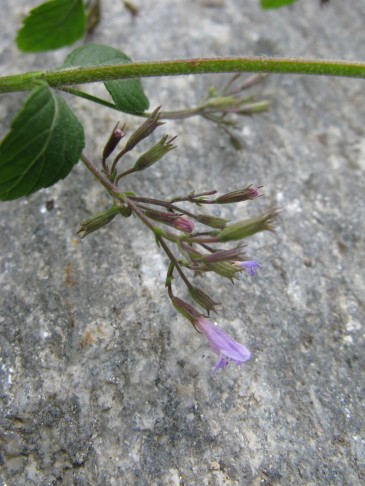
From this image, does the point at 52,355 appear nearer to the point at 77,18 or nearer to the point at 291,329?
the point at 291,329

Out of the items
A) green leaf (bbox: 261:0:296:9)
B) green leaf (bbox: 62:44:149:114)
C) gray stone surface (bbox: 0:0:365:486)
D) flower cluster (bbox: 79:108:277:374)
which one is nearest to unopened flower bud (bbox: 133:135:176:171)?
flower cluster (bbox: 79:108:277:374)

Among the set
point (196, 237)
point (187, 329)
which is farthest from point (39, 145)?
point (187, 329)

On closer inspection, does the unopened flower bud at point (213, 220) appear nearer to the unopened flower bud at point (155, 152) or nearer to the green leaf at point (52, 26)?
the unopened flower bud at point (155, 152)

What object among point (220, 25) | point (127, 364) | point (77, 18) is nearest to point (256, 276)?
point (127, 364)

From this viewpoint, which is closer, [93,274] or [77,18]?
[93,274]

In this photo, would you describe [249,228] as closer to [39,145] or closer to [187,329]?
[187,329]

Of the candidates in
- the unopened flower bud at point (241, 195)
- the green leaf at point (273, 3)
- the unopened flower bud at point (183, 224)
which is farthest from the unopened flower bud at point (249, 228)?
the green leaf at point (273, 3)
